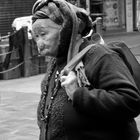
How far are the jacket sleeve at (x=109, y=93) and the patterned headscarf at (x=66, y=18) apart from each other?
20 cm

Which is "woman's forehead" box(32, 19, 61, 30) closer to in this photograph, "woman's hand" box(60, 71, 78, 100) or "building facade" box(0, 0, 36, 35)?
"woman's hand" box(60, 71, 78, 100)

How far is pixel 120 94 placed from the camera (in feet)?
6.39

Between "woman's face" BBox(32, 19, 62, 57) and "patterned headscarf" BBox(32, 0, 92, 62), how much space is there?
0.03 m

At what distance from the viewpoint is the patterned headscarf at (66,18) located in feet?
6.93

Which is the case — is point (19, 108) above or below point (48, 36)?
below

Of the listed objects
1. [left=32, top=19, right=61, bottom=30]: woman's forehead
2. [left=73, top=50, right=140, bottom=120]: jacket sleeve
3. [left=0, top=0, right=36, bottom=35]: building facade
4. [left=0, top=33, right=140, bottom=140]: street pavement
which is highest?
[left=32, top=19, right=61, bottom=30]: woman's forehead

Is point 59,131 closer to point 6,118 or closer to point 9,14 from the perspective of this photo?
point 6,118

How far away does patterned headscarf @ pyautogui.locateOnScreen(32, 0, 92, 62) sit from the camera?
83.2 inches

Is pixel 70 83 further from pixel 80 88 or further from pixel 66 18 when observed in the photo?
pixel 66 18

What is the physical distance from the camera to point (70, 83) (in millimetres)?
2051

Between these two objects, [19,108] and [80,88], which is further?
[19,108]

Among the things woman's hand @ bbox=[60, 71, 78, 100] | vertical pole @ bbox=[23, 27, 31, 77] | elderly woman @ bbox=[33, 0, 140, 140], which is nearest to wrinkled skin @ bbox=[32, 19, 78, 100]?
elderly woman @ bbox=[33, 0, 140, 140]

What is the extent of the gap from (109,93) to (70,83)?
195mm

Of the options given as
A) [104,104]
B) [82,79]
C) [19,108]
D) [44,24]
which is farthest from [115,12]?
[104,104]
